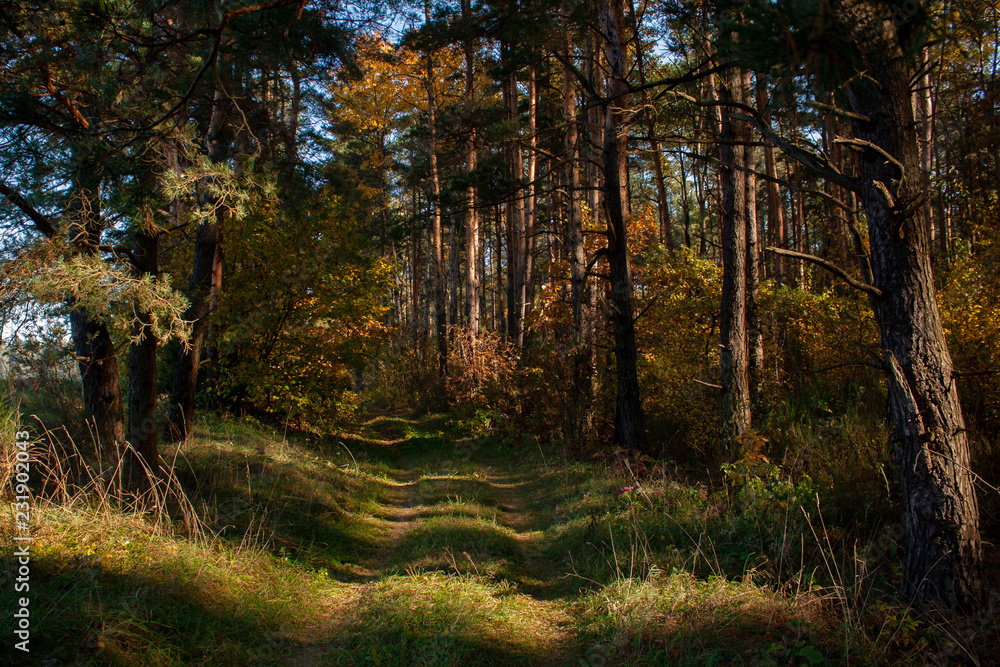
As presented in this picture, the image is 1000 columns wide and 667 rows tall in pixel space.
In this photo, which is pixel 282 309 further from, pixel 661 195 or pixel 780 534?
pixel 661 195

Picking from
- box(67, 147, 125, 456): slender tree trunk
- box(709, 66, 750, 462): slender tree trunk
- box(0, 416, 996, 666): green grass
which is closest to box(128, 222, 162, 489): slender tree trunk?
box(67, 147, 125, 456): slender tree trunk

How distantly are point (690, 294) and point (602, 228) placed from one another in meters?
3.38

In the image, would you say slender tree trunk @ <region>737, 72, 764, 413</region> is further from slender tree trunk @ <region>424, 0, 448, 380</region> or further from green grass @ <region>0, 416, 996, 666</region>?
slender tree trunk @ <region>424, 0, 448, 380</region>

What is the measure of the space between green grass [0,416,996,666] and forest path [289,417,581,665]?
2 cm

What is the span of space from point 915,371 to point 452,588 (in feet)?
12.1

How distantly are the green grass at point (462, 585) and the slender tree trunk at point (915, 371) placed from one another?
317 millimetres

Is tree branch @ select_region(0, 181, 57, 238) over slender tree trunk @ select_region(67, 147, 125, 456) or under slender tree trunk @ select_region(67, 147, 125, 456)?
Answer: over

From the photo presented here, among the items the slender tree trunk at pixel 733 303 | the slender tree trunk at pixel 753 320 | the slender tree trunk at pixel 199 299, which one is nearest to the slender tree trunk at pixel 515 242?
the slender tree trunk at pixel 753 320

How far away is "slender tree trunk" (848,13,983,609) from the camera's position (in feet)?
10.0

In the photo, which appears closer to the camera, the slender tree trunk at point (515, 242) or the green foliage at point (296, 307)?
the green foliage at point (296, 307)

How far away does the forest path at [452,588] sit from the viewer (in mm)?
3697

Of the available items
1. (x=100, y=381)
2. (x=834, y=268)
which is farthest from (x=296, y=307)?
(x=834, y=268)

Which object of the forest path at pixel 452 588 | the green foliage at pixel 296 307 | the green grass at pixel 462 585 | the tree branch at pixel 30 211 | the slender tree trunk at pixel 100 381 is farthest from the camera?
the green foliage at pixel 296 307

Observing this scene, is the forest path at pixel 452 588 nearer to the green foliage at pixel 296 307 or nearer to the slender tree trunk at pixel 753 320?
the green foliage at pixel 296 307
